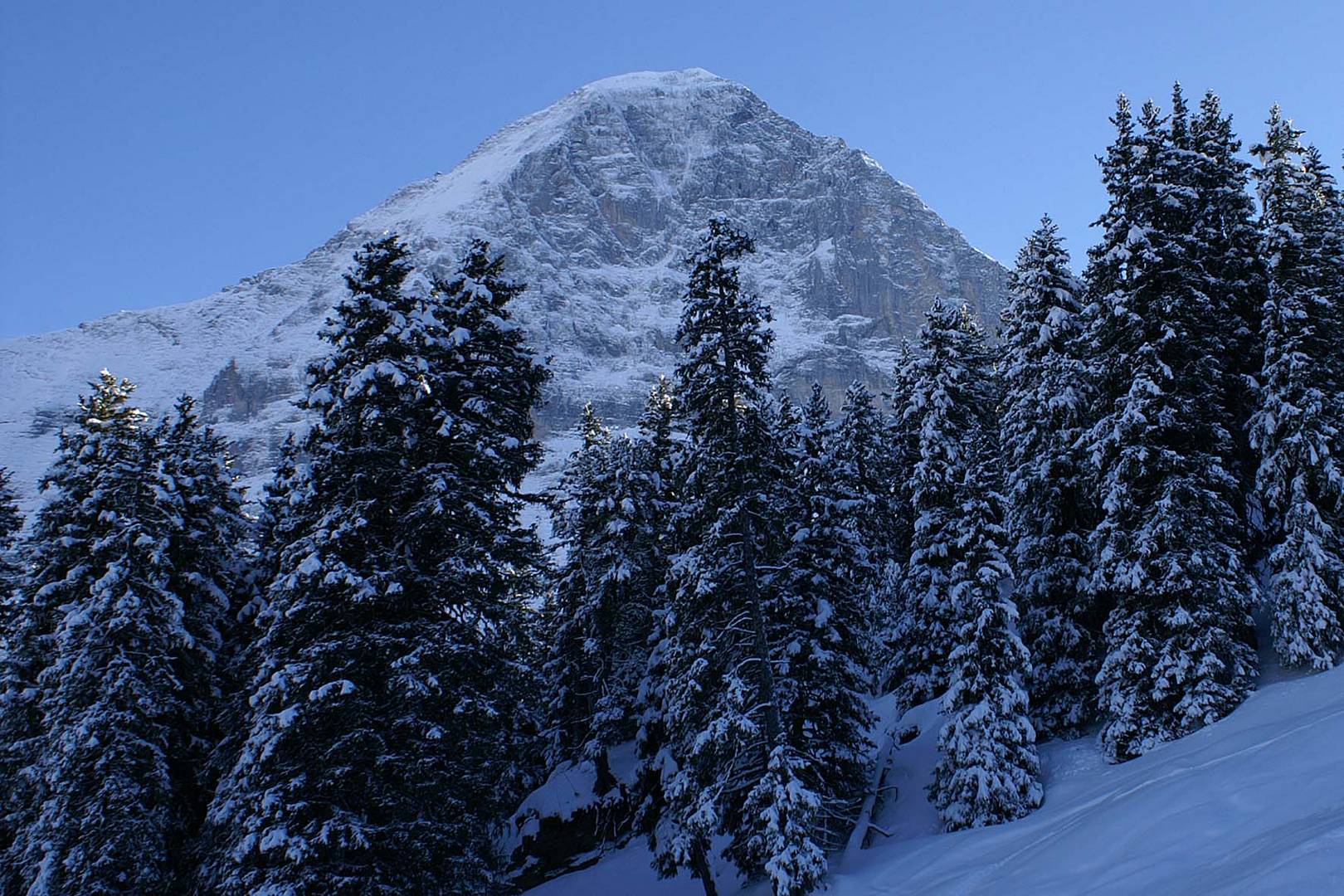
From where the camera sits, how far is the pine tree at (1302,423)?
1830cm

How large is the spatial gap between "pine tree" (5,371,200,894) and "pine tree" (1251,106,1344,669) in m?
25.4

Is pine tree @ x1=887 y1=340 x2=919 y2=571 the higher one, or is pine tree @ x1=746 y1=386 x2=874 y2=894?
pine tree @ x1=887 y1=340 x2=919 y2=571

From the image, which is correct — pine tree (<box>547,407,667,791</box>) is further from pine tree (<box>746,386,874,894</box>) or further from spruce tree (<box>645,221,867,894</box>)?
pine tree (<box>746,386,874,894</box>)

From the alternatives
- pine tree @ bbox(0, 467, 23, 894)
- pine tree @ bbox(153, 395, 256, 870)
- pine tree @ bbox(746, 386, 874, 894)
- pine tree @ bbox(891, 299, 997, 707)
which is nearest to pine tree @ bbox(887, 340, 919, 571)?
pine tree @ bbox(891, 299, 997, 707)

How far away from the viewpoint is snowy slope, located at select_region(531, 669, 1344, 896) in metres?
7.19

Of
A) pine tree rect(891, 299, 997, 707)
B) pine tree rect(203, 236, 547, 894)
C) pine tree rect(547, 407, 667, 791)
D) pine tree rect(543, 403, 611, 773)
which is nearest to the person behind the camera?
pine tree rect(203, 236, 547, 894)

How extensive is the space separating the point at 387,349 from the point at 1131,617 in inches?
703

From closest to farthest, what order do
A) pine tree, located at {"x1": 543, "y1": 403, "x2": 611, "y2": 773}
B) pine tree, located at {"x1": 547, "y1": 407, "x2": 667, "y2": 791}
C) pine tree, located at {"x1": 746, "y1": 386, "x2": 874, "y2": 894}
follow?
pine tree, located at {"x1": 746, "y1": 386, "x2": 874, "y2": 894} → pine tree, located at {"x1": 547, "y1": 407, "x2": 667, "y2": 791} → pine tree, located at {"x1": 543, "y1": 403, "x2": 611, "y2": 773}

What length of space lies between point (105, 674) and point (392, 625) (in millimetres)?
8187

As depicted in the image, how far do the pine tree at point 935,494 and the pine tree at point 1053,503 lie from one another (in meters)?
1.71

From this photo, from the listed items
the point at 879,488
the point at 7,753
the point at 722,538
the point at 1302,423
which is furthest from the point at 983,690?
the point at 7,753

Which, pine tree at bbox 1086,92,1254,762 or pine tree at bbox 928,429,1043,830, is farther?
pine tree at bbox 928,429,1043,830

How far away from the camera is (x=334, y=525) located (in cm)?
1600

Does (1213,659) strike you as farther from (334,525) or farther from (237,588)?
(237,588)
